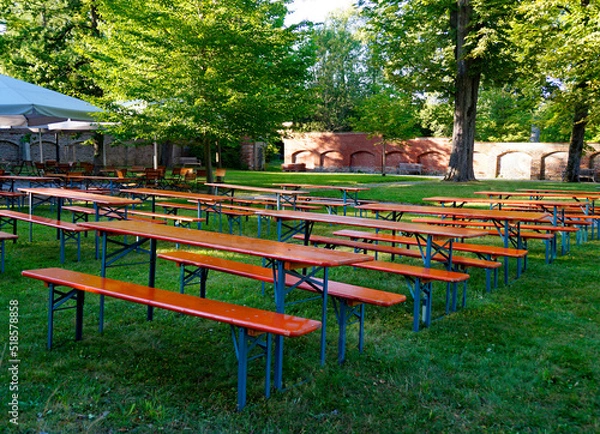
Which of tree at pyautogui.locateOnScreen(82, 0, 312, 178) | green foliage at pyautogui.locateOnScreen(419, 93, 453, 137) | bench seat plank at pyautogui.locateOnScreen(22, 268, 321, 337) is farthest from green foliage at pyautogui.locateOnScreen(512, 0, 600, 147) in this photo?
green foliage at pyautogui.locateOnScreen(419, 93, 453, 137)

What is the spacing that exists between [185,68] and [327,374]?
41.1 feet

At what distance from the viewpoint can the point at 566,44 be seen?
14.4 m

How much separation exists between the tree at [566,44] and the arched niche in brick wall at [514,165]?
17272 millimetres

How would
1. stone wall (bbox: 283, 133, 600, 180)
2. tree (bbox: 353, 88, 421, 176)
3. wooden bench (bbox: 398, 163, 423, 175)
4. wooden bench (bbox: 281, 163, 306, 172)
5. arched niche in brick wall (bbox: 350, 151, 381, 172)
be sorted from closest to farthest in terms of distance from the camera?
tree (bbox: 353, 88, 421, 176) < stone wall (bbox: 283, 133, 600, 180) < wooden bench (bbox: 398, 163, 423, 175) < wooden bench (bbox: 281, 163, 306, 172) < arched niche in brick wall (bbox: 350, 151, 381, 172)

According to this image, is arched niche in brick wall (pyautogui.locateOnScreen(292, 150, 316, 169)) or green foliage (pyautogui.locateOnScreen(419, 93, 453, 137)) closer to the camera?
green foliage (pyautogui.locateOnScreen(419, 93, 453, 137))

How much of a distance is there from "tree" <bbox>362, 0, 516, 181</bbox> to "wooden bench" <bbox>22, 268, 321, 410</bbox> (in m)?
18.4

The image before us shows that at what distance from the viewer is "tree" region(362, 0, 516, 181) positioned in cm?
2077

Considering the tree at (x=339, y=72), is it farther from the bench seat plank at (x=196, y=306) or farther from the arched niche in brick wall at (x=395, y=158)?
the bench seat plank at (x=196, y=306)

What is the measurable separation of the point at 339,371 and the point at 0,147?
32712mm

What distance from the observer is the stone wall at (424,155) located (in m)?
36.2

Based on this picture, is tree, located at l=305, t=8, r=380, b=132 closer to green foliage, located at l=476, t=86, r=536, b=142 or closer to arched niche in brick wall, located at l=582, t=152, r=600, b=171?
green foliage, located at l=476, t=86, r=536, b=142

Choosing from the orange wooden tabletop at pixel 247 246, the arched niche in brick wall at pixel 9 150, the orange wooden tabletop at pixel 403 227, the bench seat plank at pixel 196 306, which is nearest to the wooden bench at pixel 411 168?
the arched niche in brick wall at pixel 9 150

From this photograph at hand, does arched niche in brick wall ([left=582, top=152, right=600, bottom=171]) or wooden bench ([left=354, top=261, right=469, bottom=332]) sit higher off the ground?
arched niche in brick wall ([left=582, top=152, right=600, bottom=171])

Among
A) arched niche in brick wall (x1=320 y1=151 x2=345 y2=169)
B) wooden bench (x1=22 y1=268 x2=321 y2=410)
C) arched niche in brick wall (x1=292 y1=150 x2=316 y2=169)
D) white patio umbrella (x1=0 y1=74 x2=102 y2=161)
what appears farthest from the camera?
arched niche in brick wall (x1=292 y1=150 x2=316 y2=169)
